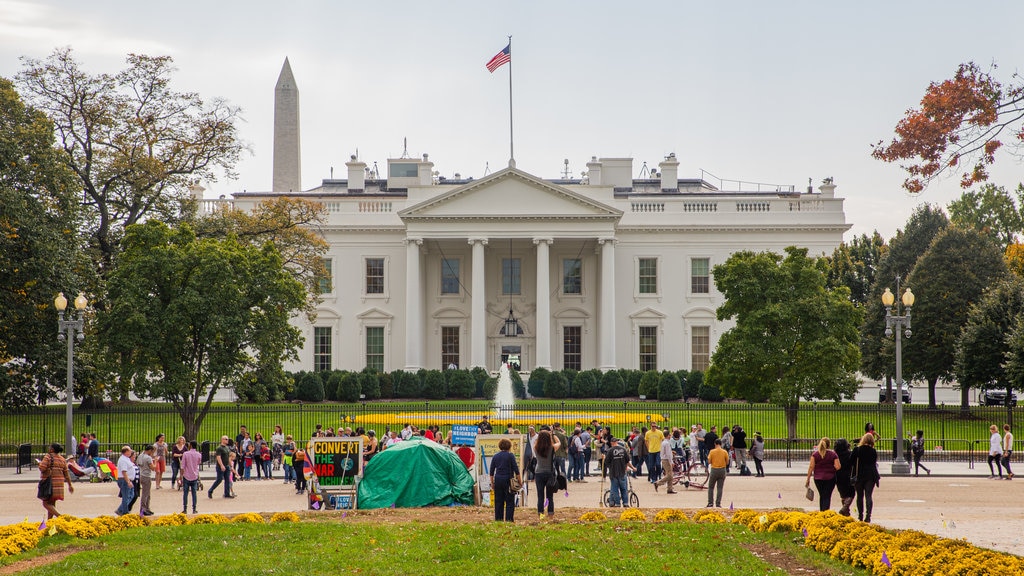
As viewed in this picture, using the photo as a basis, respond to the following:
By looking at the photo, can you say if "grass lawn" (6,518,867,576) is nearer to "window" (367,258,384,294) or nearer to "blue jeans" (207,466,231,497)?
"blue jeans" (207,466,231,497)

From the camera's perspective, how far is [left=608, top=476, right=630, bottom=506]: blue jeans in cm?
1928

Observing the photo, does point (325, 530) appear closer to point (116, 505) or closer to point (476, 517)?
point (476, 517)

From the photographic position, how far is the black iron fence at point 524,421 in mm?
34031

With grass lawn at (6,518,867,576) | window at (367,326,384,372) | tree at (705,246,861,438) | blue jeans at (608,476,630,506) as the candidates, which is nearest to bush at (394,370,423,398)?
window at (367,326,384,372)

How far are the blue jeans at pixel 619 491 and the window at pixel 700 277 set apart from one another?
144 ft

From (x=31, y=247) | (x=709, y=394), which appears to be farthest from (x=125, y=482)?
(x=709, y=394)

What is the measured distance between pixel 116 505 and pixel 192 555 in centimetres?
967

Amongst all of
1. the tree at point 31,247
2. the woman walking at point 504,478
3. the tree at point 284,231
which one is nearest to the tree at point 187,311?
the tree at point 31,247

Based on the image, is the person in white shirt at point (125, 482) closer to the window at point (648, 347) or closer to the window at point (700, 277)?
the window at point (648, 347)

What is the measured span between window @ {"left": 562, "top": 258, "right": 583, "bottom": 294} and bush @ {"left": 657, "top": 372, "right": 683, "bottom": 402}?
1303 cm

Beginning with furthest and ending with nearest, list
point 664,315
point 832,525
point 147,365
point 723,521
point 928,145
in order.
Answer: point 664,315 < point 147,365 < point 723,521 < point 832,525 < point 928,145

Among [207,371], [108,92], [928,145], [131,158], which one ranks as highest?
[108,92]

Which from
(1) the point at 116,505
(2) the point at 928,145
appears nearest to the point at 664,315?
(1) the point at 116,505

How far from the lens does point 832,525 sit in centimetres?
1435
